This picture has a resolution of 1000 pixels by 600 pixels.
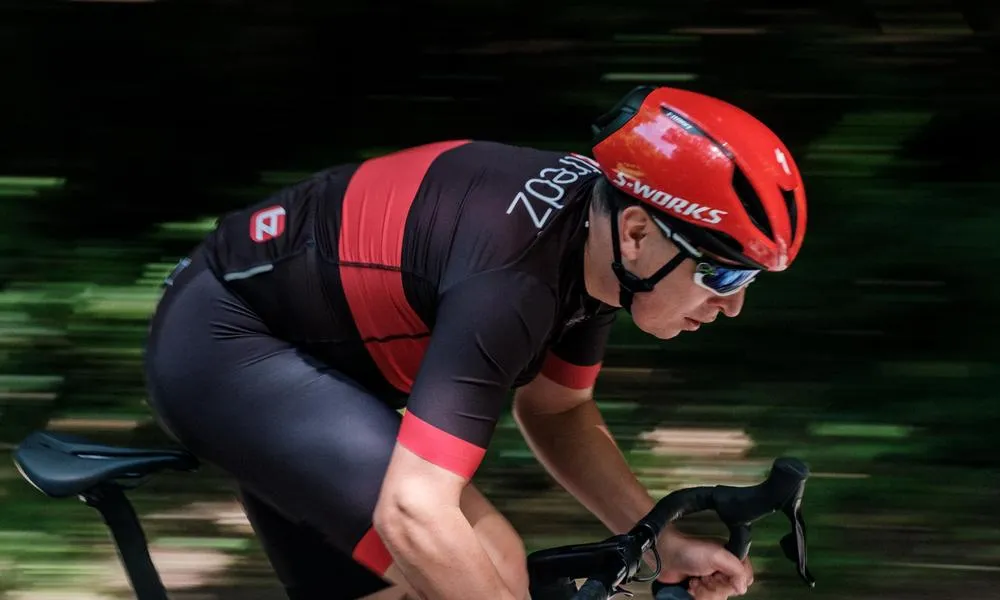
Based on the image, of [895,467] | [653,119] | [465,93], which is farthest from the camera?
[465,93]

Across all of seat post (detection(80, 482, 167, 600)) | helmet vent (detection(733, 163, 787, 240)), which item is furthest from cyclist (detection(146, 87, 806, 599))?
seat post (detection(80, 482, 167, 600))

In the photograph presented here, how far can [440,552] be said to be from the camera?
1.70 meters

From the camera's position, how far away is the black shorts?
6.10 feet

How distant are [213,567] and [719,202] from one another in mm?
2443

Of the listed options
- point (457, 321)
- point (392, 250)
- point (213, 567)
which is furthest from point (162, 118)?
point (457, 321)

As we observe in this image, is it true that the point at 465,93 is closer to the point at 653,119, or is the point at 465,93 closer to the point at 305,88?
the point at 305,88

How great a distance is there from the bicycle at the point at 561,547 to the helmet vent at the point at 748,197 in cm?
45

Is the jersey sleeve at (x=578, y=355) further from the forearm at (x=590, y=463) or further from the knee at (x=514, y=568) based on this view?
the knee at (x=514, y=568)

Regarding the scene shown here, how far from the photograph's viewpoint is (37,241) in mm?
4043

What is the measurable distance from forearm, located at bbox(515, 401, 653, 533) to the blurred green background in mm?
1227

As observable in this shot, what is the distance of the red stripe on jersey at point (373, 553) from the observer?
1.83 m

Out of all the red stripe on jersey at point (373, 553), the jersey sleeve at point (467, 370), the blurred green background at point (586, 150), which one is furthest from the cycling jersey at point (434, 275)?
the blurred green background at point (586, 150)

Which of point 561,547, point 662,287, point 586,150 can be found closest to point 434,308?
point 662,287

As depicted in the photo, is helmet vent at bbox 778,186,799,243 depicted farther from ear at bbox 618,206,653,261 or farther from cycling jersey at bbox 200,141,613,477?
cycling jersey at bbox 200,141,613,477
